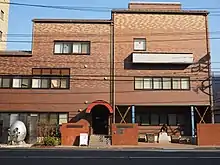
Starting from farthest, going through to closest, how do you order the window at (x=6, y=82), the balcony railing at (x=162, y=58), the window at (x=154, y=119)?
the window at (x=154, y=119), the window at (x=6, y=82), the balcony railing at (x=162, y=58)

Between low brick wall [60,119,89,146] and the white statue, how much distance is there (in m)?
3.43

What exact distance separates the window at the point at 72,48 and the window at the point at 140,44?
491 cm

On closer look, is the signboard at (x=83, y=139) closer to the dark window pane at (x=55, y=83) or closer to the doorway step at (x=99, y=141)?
the doorway step at (x=99, y=141)

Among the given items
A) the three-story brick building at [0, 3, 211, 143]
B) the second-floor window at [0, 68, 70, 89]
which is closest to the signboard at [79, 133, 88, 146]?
the three-story brick building at [0, 3, 211, 143]

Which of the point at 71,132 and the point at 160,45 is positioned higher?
the point at 160,45

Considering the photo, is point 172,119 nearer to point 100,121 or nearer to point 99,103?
point 100,121

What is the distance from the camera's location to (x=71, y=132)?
3161 centimetres

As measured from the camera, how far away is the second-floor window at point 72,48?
35.7 meters

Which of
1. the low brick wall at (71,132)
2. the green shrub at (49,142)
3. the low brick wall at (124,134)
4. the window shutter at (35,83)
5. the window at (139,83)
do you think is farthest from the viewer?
the window at (139,83)

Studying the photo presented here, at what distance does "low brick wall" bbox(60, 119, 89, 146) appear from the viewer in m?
31.3

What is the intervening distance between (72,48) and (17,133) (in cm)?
1037

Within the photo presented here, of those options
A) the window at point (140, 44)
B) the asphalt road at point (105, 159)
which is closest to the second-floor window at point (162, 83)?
the window at point (140, 44)

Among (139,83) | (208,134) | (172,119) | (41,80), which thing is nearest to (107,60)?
(139,83)

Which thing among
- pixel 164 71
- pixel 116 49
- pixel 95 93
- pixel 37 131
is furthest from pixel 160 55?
pixel 37 131
